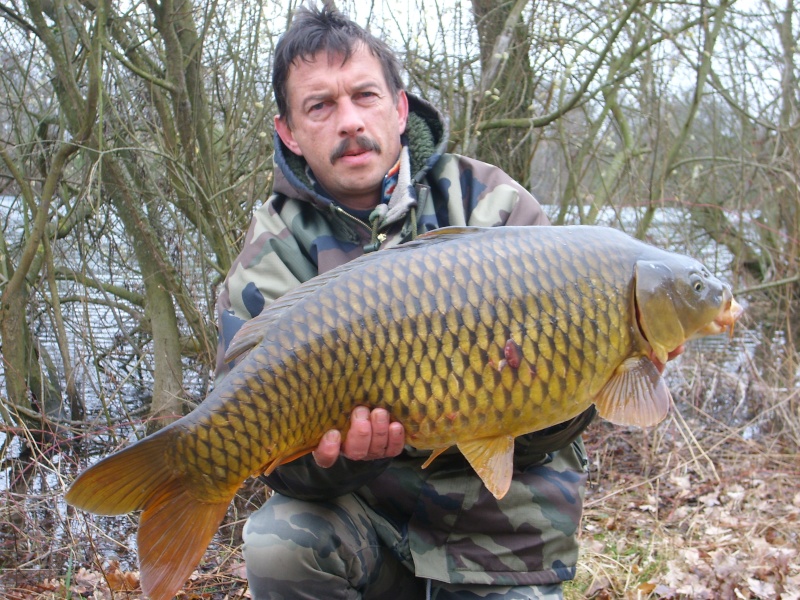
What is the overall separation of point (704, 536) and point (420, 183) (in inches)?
68.0

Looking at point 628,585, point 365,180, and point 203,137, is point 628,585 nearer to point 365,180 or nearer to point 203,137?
point 365,180

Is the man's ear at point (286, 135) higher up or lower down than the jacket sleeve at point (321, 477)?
higher up

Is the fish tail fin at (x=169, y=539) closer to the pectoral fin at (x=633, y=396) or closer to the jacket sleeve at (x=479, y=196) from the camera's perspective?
the pectoral fin at (x=633, y=396)

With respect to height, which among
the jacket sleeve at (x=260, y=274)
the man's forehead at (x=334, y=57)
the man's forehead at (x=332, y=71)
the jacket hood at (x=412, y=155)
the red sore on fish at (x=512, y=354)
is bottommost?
the red sore on fish at (x=512, y=354)

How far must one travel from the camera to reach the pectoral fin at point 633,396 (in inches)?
49.5

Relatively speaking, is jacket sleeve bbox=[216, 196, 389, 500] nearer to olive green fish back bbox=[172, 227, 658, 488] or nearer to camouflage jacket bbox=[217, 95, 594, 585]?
camouflage jacket bbox=[217, 95, 594, 585]

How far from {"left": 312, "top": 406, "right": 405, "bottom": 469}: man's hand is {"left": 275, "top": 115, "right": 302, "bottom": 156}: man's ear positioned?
757mm

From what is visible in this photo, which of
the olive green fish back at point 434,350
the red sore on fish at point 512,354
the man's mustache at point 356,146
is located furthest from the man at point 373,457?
the red sore on fish at point 512,354

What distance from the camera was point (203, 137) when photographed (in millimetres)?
3238

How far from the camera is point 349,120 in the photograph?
5.45 ft

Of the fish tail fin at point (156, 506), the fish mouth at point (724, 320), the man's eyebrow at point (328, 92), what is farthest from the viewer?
the man's eyebrow at point (328, 92)

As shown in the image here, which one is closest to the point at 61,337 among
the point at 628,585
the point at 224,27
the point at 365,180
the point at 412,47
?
the point at 224,27

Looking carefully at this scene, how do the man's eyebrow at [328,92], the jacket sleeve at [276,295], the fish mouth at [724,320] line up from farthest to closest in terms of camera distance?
the man's eyebrow at [328,92], the jacket sleeve at [276,295], the fish mouth at [724,320]

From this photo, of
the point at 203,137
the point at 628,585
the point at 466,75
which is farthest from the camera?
the point at 466,75
